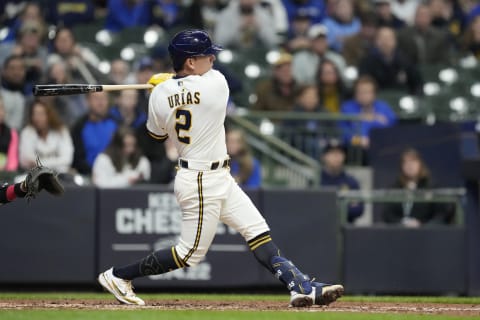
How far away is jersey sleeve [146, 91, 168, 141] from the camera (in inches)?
312

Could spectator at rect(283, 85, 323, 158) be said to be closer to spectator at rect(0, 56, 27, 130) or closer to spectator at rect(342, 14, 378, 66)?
spectator at rect(342, 14, 378, 66)

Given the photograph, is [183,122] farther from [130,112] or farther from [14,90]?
[14,90]

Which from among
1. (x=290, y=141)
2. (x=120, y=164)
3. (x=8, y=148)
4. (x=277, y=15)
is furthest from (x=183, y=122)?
(x=277, y=15)

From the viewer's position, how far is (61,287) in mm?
11586

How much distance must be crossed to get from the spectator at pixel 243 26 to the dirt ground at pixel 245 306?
731cm

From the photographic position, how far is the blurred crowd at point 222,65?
1227 centimetres

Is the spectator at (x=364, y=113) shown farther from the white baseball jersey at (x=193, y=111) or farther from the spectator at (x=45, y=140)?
the white baseball jersey at (x=193, y=111)

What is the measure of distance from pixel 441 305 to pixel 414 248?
3089 millimetres

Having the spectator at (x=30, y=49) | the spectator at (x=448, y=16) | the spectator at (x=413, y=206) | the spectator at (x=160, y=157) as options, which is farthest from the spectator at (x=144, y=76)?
the spectator at (x=448, y=16)

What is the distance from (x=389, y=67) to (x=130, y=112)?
14.5ft

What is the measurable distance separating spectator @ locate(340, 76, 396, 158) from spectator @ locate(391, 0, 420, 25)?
10.9 feet

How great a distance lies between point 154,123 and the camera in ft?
26.2

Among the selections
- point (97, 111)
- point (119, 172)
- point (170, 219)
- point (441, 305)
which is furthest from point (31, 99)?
point (441, 305)

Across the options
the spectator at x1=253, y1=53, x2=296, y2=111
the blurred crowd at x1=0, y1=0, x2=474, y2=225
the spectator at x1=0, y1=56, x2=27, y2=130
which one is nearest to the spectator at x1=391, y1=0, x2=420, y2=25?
the blurred crowd at x1=0, y1=0, x2=474, y2=225
